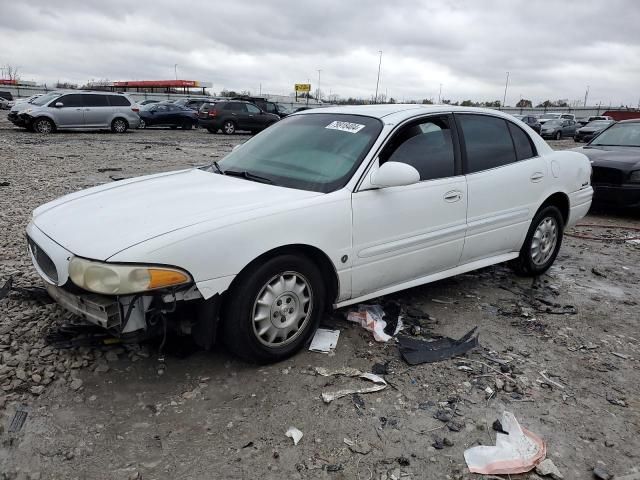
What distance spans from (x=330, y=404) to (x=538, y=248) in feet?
9.87

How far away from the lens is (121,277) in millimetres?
2564

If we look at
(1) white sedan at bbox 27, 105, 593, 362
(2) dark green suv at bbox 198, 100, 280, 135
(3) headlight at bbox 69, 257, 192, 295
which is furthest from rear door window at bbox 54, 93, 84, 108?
(3) headlight at bbox 69, 257, 192, 295

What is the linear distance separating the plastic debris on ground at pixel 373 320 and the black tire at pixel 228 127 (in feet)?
69.0

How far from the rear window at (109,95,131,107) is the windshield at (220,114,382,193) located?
698 inches

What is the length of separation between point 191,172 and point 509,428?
114 inches

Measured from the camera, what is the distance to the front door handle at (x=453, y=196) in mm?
3840

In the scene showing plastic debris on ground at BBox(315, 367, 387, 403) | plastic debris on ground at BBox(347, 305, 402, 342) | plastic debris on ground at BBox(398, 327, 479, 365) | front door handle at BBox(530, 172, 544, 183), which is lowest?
plastic debris on ground at BBox(315, 367, 387, 403)

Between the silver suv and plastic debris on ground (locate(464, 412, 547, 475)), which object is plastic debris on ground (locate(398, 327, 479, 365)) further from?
the silver suv

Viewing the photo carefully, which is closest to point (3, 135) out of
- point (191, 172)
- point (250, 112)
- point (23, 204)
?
point (250, 112)

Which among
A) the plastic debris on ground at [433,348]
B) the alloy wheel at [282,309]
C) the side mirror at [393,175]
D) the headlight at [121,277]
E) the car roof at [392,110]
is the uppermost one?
the car roof at [392,110]

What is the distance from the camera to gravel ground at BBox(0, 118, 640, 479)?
2.39 meters

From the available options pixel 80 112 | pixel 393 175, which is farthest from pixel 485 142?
pixel 80 112

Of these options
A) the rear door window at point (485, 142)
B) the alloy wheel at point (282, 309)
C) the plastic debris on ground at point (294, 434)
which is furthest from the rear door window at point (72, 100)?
the plastic debris on ground at point (294, 434)

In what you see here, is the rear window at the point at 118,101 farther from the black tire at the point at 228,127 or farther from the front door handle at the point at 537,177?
the front door handle at the point at 537,177
